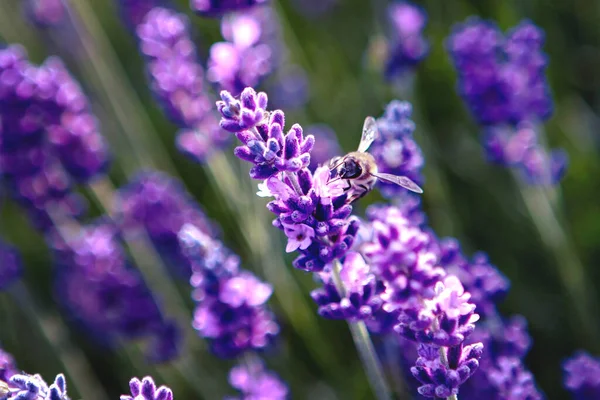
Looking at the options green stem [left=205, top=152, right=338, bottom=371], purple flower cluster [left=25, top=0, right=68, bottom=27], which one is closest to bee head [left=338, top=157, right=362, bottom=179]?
green stem [left=205, top=152, right=338, bottom=371]

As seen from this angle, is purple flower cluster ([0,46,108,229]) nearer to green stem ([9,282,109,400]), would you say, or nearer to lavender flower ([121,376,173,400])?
green stem ([9,282,109,400])

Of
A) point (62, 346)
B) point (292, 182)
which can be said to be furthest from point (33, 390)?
point (62, 346)

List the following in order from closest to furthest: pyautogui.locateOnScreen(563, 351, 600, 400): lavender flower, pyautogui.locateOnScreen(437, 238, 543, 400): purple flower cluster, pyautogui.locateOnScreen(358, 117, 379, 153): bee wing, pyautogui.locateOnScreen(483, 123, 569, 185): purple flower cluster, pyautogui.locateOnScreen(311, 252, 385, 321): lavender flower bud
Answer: pyautogui.locateOnScreen(311, 252, 385, 321): lavender flower bud
pyautogui.locateOnScreen(358, 117, 379, 153): bee wing
pyautogui.locateOnScreen(437, 238, 543, 400): purple flower cluster
pyautogui.locateOnScreen(563, 351, 600, 400): lavender flower
pyautogui.locateOnScreen(483, 123, 569, 185): purple flower cluster

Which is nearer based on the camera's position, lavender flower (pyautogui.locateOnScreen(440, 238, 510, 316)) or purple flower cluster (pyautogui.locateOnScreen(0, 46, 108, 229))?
lavender flower (pyautogui.locateOnScreen(440, 238, 510, 316))

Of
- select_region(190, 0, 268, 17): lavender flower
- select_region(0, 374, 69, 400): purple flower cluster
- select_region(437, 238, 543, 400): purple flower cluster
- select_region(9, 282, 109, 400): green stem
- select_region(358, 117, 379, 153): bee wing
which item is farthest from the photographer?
select_region(9, 282, 109, 400): green stem

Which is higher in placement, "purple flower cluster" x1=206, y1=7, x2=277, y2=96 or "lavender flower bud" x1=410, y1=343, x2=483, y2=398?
"purple flower cluster" x1=206, y1=7, x2=277, y2=96

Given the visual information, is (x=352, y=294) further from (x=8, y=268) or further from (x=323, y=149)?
(x=8, y=268)

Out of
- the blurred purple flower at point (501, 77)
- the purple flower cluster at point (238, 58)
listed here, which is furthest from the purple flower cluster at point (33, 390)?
the blurred purple flower at point (501, 77)
